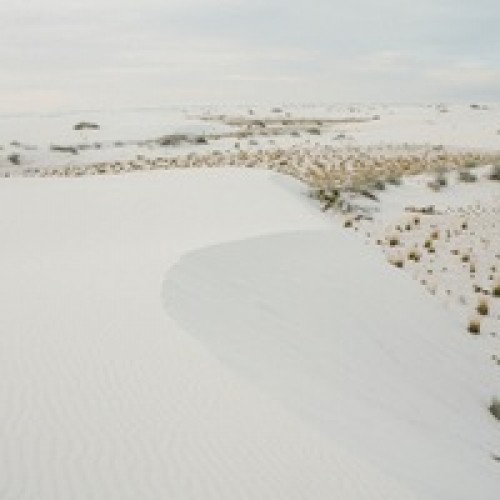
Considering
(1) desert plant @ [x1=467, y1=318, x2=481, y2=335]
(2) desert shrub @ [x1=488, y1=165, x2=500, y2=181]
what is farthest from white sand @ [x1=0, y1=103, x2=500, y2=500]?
(2) desert shrub @ [x1=488, y1=165, x2=500, y2=181]

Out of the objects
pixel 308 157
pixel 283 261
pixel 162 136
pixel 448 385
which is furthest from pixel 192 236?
pixel 162 136

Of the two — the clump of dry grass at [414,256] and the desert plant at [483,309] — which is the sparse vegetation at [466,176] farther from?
the desert plant at [483,309]

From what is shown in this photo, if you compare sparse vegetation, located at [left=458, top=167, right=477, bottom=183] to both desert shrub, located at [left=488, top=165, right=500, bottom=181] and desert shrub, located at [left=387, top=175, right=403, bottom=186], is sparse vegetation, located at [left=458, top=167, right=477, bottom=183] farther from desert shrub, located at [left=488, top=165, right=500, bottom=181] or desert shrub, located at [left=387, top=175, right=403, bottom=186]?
desert shrub, located at [left=387, top=175, right=403, bottom=186]

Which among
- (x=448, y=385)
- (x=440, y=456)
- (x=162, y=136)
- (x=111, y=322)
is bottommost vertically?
(x=162, y=136)

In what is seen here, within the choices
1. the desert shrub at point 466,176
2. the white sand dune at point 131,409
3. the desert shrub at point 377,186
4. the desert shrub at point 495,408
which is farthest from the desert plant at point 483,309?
the desert shrub at point 466,176

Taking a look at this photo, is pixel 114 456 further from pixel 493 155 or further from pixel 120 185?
pixel 493 155
